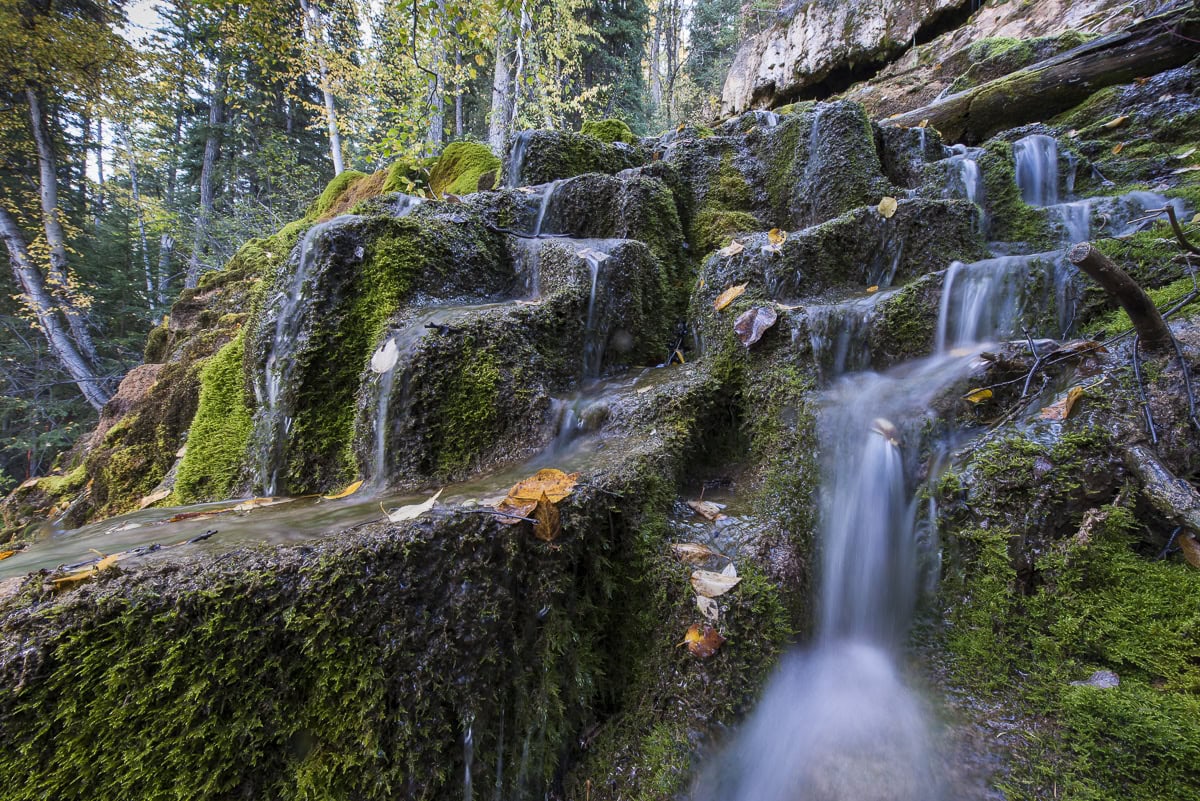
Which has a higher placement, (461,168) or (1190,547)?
(461,168)

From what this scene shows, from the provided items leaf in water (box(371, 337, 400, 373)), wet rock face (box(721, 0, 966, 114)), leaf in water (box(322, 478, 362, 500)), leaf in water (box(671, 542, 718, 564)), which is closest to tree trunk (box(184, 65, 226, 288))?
leaf in water (box(371, 337, 400, 373))

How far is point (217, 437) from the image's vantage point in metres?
3.35

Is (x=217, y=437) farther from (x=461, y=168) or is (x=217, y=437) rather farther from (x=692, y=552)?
(x=461, y=168)

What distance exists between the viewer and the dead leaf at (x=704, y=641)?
177 cm


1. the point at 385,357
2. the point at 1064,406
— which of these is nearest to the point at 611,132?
the point at 385,357

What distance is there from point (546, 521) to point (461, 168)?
6898 mm

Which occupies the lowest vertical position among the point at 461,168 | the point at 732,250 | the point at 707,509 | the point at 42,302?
the point at 707,509

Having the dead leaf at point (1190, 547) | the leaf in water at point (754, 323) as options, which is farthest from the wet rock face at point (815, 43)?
the dead leaf at point (1190, 547)

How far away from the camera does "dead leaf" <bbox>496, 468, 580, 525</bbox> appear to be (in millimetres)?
1739

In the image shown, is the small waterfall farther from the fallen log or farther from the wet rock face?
the wet rock face

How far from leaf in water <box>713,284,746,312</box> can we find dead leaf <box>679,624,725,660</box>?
199 centimetres

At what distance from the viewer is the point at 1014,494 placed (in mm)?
1851

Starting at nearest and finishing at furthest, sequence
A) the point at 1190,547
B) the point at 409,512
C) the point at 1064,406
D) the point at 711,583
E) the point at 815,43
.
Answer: the point at 1190,547 → the point at 409,512 → the point at 711,583 → the point at 1064,406 → the point at 815,43

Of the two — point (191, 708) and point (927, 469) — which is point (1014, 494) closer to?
point (927, 469)
